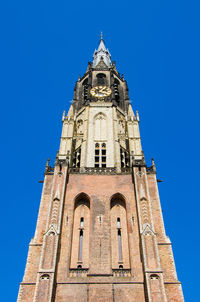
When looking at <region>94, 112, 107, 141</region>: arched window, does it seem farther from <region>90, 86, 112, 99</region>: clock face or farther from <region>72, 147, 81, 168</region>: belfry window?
<region>90, 86, 112, 99</region>: clock face

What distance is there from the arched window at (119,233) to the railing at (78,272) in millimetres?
1995

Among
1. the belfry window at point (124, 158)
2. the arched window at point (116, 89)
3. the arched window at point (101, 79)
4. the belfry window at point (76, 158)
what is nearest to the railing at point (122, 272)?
the belfry window at point (124, 158)

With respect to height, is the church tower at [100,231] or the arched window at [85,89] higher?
the arched window at [85,89]

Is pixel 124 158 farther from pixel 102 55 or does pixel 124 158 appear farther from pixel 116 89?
pixel 102 55

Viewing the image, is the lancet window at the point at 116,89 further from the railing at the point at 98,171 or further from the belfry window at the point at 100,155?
the railing at the point at 98,171

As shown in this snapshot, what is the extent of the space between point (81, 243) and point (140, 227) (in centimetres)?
445

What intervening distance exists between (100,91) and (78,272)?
934 inches

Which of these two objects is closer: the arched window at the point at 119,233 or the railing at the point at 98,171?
the arched window at the point at 119,233

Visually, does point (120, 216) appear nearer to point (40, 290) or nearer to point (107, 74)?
point (40, 290)

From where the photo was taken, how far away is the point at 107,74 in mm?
42375

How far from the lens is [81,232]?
75.6 feet

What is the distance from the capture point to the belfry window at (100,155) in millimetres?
29359

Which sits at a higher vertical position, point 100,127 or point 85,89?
point 85,89

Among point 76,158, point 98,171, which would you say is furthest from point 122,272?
point 76,158
